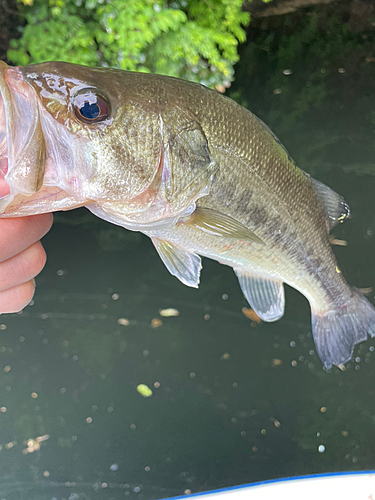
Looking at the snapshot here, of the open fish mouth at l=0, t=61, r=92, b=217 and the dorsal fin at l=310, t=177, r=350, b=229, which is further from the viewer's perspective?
the dorsal fin at l=310, t=177, r=350, b=229

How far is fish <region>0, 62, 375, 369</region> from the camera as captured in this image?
0.58m

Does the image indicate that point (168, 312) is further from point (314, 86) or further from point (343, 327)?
point (314, 86)

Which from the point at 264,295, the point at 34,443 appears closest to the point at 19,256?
the point at 264,295

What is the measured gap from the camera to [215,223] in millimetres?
742

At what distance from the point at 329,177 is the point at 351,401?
50.5 inches

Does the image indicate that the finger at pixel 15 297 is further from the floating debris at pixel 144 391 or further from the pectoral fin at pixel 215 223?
the floating debris at pixel 144 391

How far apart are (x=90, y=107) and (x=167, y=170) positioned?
0.58 feet

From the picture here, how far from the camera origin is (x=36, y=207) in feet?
2.00

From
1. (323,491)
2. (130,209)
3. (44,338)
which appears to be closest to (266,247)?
(130,209)

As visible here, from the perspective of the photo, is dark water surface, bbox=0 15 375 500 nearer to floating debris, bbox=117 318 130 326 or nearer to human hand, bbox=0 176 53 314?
floating debris, bbox=117 318 130 326

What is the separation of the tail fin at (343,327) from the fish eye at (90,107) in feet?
2.88

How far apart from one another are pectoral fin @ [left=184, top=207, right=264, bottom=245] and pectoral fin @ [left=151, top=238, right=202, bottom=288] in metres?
0.10

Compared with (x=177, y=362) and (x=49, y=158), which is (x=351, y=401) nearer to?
(x=177, y=362)

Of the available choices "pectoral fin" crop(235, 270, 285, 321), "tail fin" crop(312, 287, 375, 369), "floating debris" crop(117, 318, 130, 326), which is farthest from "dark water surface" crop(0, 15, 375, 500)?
"pectoral fin" crop(235, 270, 285, 321)
